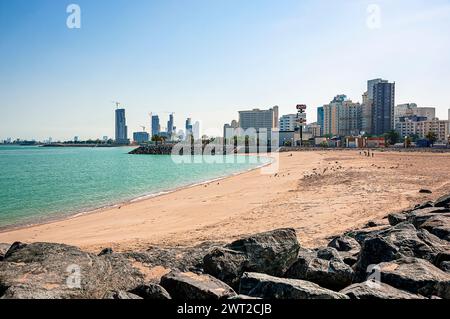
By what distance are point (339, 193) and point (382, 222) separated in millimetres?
9509

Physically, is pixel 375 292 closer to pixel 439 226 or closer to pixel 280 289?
pixel 280 289

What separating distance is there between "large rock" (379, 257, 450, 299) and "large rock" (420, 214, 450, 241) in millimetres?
2765

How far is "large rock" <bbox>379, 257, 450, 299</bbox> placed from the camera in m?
4.97

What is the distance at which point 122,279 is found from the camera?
18.7ft

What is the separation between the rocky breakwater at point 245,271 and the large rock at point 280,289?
13mm

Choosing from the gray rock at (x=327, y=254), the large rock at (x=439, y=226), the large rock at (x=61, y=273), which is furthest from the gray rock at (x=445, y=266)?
the large rock at (x=61, y=273)

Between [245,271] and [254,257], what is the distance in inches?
12.1

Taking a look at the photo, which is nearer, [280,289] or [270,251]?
[280,289]

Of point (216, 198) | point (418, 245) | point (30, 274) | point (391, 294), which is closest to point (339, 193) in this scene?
point (216, 198)

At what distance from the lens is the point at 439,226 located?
820cm

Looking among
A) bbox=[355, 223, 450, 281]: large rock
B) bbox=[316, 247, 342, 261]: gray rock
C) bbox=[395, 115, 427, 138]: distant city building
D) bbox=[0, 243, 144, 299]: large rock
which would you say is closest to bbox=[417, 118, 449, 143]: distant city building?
bbox=[395, 115, 427, 138]: distant city building

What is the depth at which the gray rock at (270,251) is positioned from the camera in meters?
6.23

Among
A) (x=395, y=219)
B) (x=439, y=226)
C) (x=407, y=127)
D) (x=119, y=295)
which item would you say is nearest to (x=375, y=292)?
(x=119, y=295)
